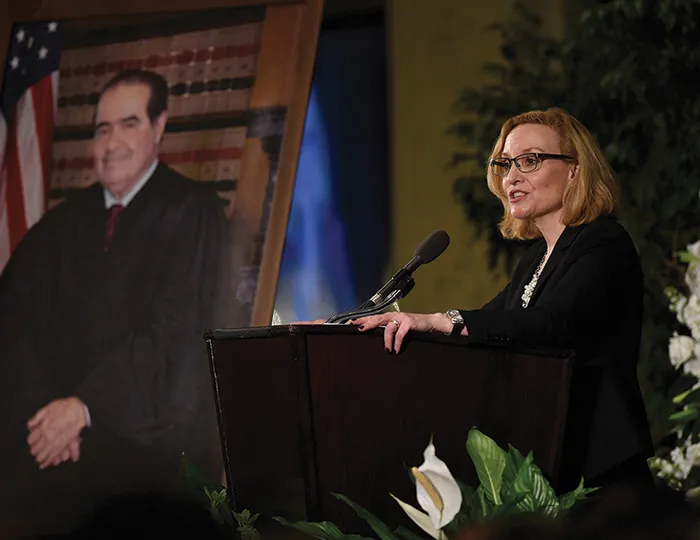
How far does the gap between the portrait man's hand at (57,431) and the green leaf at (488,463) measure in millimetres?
2889

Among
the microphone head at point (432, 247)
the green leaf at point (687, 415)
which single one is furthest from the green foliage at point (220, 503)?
the green leaf at point (687, 415)

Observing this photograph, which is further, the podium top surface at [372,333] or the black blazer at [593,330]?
the black blazer at [593,330]

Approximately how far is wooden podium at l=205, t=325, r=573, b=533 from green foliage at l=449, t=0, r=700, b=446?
221 cm

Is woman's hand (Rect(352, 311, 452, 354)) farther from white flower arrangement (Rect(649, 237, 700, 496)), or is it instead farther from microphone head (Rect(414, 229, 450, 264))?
white flower arrangement (Rect(649, 237, 700, 496))

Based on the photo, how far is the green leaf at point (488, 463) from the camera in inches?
44.1

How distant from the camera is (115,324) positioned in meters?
3.83

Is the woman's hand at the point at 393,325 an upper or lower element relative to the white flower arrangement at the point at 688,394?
upper

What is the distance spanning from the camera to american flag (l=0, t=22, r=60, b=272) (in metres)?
4.08

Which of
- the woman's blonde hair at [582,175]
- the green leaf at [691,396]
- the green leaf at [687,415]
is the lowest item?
the green leaf at [687,415]

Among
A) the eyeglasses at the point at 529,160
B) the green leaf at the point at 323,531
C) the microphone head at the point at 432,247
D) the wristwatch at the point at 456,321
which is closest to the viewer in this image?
the green leaf at the point at 323,531

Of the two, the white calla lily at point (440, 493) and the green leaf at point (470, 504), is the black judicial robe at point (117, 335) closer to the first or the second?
the green leaf at point (470, 504)

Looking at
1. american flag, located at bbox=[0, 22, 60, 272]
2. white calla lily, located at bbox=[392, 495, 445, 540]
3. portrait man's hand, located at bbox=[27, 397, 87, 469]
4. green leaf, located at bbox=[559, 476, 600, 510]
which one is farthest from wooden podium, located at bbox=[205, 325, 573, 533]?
american flag, located at bbox=[0, 22, 60, 272]

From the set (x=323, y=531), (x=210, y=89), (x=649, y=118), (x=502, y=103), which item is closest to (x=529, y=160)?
(x=323, y=531)

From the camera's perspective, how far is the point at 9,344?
3975 millimetres
